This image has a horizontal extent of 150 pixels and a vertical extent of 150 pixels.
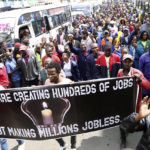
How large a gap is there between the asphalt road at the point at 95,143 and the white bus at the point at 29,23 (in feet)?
19.3

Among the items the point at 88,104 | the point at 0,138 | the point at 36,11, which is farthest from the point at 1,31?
the point at 88,104

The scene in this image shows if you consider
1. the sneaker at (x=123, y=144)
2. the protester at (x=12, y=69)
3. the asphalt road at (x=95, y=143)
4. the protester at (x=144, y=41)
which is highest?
the protester at (x=144, y=41)

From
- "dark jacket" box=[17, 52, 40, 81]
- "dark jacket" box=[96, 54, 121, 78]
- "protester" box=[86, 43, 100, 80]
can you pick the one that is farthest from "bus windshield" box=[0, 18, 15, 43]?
"dark jacket" box=[96, 54, 121, 78]

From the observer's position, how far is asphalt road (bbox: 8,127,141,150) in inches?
136

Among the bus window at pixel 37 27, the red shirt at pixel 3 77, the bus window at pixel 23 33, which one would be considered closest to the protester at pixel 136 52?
the red shirt at pixel 3 77

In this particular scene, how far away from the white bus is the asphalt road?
19.3ft

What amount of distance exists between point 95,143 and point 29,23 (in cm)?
849

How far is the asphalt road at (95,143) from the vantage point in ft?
11.3

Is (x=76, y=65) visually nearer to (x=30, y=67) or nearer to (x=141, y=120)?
(x=30, y=67)

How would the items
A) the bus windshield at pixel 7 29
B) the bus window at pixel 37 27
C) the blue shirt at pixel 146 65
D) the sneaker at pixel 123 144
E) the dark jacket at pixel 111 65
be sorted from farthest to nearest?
the bus window at pixel 37 27 → the bus windshield at pixel 7 29 → the dark jacket at pixel 111 65 → the blue shirt at pixel 146 65 → the sneaker at pixel 123 144

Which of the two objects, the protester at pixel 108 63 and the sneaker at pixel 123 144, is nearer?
the sneaker at pixel 123 144

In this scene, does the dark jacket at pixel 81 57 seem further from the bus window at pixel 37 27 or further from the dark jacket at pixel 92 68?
the bus window at pixel 37 27

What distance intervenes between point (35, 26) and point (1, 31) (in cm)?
278

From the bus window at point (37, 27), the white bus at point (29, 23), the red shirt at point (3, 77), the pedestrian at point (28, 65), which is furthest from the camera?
the bus window at point (37, 27)
